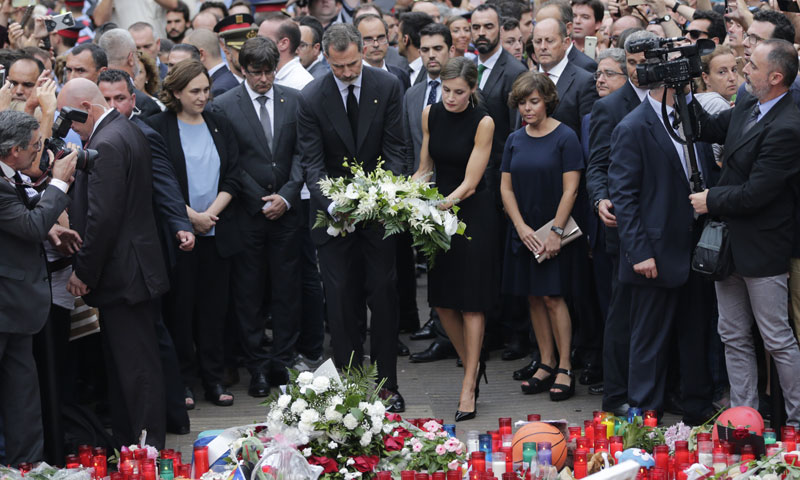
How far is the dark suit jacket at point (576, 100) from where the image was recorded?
8.99 meters

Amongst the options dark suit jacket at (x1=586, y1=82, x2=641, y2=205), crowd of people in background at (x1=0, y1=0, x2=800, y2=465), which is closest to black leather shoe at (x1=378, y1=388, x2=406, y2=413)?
crowd of people in background at (x1=0, y1=0, x2=800, y2=465)

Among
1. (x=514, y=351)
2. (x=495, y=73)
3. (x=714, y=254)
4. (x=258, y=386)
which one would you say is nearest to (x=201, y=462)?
(x=258, y=386)

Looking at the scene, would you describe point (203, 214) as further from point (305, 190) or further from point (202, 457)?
point (202, 457)

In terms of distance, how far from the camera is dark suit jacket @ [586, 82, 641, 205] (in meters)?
7.97

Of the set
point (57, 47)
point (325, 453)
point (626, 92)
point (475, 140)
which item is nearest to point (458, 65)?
point (475, 140)

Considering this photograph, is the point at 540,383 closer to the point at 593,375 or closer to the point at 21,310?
the point at 593,375

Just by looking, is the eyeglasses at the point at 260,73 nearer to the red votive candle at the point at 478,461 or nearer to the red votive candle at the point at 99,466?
the red votive candle at the point at 99,466

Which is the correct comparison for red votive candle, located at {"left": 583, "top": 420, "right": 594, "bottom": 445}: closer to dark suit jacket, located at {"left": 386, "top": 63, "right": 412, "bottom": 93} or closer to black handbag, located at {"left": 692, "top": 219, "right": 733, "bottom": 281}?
black handbag, located at {"left": 692, "top": 219, "right": 733, "bottom": 281}

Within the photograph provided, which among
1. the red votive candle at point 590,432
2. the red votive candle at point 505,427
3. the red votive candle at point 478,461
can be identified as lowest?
the red votive candle at point 505,427

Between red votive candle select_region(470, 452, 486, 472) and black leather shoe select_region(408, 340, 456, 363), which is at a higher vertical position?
red votive candle select_region(470, 452, 486, 472)

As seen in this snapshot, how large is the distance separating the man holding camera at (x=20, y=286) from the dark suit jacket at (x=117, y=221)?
0.34 meters

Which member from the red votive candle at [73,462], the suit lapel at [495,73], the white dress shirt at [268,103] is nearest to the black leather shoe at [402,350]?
the white dress shirt at [268,103]

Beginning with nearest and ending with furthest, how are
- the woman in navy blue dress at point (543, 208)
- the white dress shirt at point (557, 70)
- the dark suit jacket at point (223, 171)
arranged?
the woman in navy blue dress at point (543, 208) → the dark suit jacket at point (223, 171) → the white dress shirt at point (557, 70)

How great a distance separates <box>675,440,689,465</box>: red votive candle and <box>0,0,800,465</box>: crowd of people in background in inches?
60.5
